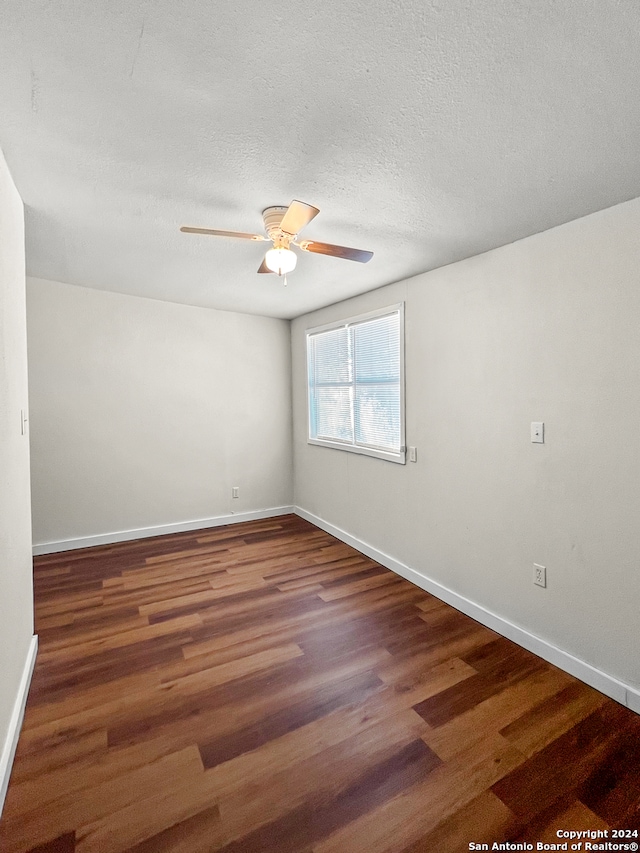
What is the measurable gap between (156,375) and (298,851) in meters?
3.63

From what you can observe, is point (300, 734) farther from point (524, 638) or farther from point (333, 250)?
point (333, 250)

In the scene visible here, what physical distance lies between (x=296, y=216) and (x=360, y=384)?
2.08m

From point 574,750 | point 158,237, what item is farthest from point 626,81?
point 574,750

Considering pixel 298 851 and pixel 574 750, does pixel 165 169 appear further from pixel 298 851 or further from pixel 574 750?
pixel 574 750

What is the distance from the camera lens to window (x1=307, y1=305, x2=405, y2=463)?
321 cm

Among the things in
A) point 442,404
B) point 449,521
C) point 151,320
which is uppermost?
point 151,320

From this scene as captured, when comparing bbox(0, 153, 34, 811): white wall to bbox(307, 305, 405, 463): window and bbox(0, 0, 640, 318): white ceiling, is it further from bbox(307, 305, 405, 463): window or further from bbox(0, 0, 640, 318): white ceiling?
bbox(307, 305, 405, 463): window

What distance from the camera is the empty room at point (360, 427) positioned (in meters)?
1.14

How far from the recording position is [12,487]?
1.70 meters

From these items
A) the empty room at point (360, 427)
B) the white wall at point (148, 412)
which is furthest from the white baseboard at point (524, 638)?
the white wall at point (148, 412)

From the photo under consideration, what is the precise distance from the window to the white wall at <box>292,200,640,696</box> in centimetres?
18

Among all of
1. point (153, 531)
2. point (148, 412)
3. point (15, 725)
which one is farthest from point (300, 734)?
point (148, 412)

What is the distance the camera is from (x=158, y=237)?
2305 mm

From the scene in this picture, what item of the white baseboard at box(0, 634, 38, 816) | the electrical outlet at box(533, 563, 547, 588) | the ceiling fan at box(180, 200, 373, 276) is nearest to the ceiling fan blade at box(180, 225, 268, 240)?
the ceiling fan at box(180, 200, 373, 276)
